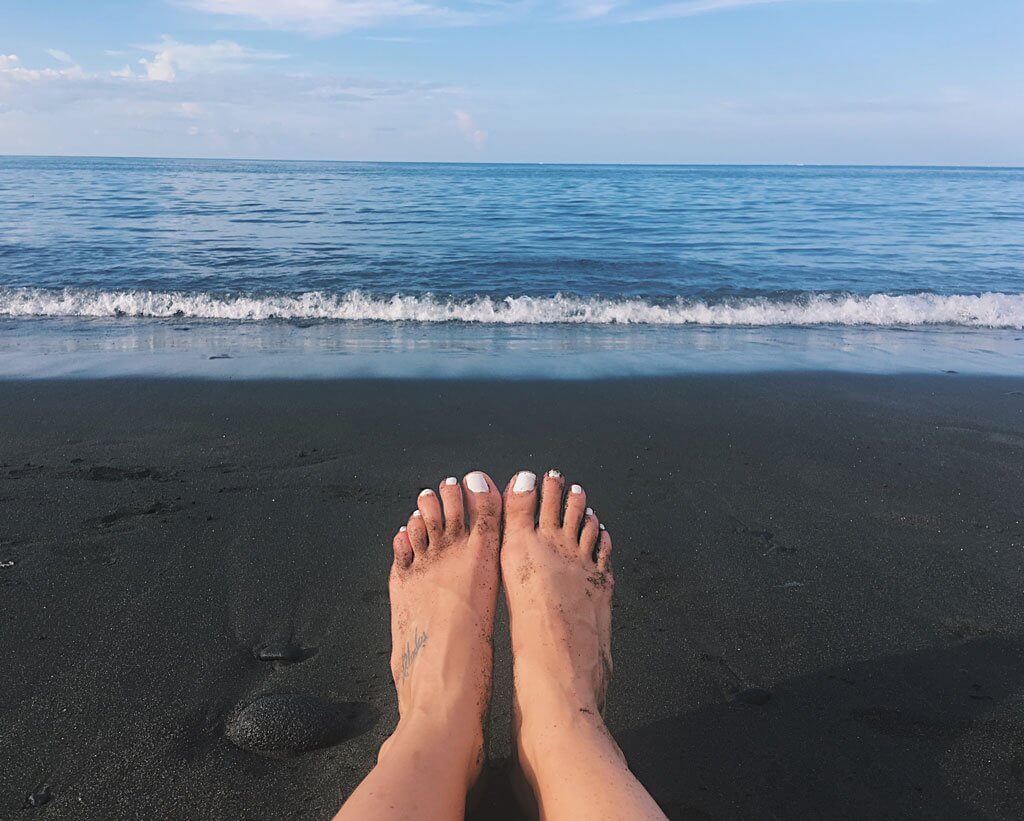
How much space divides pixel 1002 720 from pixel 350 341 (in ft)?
15.4

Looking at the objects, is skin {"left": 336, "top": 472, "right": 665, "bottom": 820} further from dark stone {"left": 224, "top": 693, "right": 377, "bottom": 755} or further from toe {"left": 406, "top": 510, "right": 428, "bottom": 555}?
dark stone {"left": 224, "top": 693, "right": 377, "bottom": 755}

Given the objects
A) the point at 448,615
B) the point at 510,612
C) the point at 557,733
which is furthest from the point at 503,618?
the point at 557,733

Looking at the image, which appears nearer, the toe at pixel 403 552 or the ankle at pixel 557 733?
the ankle at pixel 557 733

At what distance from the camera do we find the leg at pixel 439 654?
135 centimetres

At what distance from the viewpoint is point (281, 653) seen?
73.4 inches

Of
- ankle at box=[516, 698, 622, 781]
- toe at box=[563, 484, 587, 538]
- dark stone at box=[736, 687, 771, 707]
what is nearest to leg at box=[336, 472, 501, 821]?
ankle at box=[516, 698, 622, 781]

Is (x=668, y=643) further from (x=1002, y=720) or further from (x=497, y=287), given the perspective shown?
(x=497, y=287)

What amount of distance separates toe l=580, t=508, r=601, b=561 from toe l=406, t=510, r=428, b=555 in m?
0.50

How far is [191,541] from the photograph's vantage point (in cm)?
240

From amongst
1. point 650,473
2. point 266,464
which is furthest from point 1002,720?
point 266,464

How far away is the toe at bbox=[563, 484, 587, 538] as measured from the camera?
229 centimetres

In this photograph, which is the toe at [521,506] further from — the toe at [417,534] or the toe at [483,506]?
the toe at [417,534]

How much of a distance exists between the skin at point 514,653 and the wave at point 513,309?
433cm

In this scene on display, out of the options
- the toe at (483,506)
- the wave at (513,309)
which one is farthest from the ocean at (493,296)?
the toe at (483,506)
